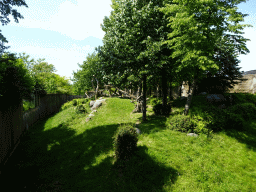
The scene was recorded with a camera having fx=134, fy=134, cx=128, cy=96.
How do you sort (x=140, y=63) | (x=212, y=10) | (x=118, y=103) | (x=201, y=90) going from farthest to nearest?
(x=201, y=90), (x=118, y=103), (x=140, y=63), (x=212, y=10)

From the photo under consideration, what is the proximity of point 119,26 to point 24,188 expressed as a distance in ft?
39.2

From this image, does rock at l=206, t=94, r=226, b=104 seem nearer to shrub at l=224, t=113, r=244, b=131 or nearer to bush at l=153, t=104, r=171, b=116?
bush at l=153, t=104, r=171, b=116

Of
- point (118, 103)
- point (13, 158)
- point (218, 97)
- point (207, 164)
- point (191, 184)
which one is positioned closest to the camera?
point (191, 184)

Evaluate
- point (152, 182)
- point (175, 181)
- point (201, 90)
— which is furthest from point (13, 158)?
point (201, 90)

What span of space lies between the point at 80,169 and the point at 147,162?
3.53 metres

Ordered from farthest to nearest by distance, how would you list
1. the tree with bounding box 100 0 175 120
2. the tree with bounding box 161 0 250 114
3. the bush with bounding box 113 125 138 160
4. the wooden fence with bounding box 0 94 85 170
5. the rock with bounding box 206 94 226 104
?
the rock with bounding box 206 94 226 104
the tree with bounding box 100 0 175 120
the tree with bounding box 161 0 250 114
the wooden fence with bounding box 0 94 85 170
the bush with bounding box 113 125 138 160

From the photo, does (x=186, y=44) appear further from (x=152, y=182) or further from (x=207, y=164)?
(x=152, y=182)

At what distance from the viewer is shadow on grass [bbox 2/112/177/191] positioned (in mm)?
5773

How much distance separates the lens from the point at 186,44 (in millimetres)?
8945

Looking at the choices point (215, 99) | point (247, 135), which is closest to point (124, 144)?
point (247, 135)

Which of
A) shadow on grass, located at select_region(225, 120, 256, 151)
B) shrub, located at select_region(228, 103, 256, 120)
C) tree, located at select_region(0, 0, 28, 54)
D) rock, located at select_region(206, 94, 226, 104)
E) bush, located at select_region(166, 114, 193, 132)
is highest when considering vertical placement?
tree, located at select_region(0, 0, 28, 54)

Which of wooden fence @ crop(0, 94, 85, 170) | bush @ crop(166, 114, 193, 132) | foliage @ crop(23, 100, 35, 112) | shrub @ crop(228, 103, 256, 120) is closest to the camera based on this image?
wooden fence @ crop(0, 94, 85, 170)

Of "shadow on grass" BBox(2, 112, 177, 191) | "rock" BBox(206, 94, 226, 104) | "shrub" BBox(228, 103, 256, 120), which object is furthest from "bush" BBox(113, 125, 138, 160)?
"rock" BBox(206, 94, 226, 104)

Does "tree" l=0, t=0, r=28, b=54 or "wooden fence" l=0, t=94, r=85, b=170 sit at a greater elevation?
"tree" l=0, t=0, r=28, b=54
